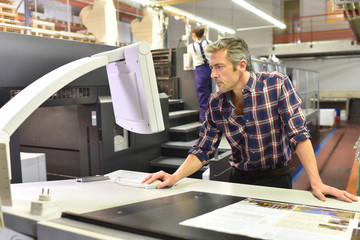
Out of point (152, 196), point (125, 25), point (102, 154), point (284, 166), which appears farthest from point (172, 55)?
point (125, 25)

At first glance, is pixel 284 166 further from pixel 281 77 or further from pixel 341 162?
pixel 341 162

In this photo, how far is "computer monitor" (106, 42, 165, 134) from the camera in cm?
118

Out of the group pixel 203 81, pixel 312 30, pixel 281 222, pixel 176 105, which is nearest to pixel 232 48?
pixel 281 222

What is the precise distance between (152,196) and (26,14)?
14.1 ft

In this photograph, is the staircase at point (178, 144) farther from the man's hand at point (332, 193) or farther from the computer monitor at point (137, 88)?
the computer monitor at point (137, 88)

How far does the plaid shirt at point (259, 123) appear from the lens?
63.9 inches

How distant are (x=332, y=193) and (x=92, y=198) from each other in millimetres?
908

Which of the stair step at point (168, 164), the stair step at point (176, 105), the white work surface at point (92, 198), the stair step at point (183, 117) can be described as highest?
the stair step at point (176, 105)

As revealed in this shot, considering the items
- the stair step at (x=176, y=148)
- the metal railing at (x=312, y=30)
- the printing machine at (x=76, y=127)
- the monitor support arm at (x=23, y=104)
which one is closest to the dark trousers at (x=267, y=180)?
the monitor support arm at (x=23, y=104)

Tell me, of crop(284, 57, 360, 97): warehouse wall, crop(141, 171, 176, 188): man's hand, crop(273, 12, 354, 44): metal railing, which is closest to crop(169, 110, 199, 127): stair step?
crop(141, 171, 176, 188): man's hand

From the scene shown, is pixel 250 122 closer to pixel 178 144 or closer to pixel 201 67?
pixel 178 144

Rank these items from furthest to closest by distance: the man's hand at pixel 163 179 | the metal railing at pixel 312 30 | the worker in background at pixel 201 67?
the metal railing at pixel 312 30 < the worker in background at pixel 201 67 < the man's hand at pixel 163 179

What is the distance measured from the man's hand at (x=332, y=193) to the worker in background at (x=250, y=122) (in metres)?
0.13

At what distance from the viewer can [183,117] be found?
5.12m
